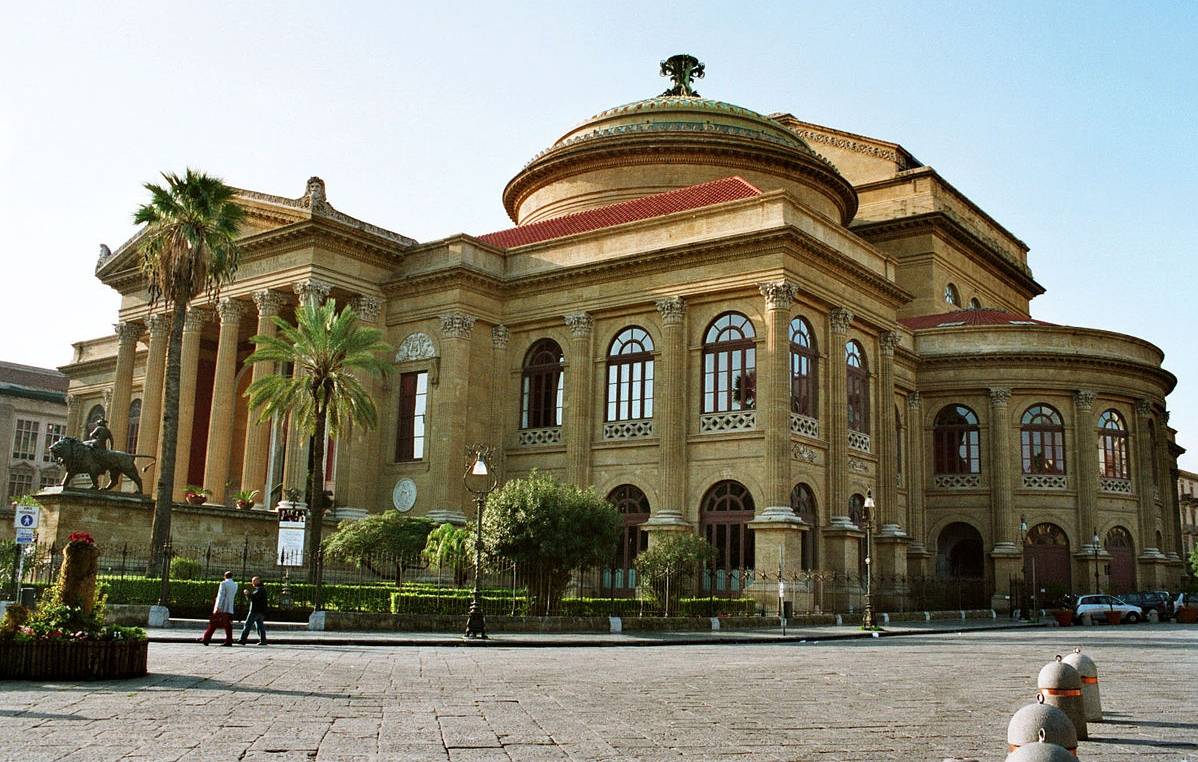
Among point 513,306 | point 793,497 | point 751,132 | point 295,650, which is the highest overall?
point 751,132

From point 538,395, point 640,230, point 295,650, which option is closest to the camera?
point 295,650

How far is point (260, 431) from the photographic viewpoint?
41625 millimetres

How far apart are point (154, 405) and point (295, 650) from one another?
26141mm

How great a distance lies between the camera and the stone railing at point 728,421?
3578cm

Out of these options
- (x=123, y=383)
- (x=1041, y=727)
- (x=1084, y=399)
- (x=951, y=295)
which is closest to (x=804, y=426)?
(x=1084, y=399)

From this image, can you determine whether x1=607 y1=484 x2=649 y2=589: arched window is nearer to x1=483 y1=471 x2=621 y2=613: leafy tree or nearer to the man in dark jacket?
x1=483 y1=471 x2=621 y2=613: leafy tree

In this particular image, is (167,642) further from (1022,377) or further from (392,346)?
(1022,377)

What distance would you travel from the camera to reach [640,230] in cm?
3891

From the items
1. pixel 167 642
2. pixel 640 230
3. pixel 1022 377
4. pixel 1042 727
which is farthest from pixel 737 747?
pixel 1022 377

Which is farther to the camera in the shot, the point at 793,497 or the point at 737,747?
the point at 793,497

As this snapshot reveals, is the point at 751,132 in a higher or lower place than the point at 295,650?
higher

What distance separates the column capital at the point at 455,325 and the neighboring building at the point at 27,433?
46.6 meters

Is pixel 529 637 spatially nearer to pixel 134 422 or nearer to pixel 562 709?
pixel 562 709

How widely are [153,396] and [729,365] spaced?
23.0m
